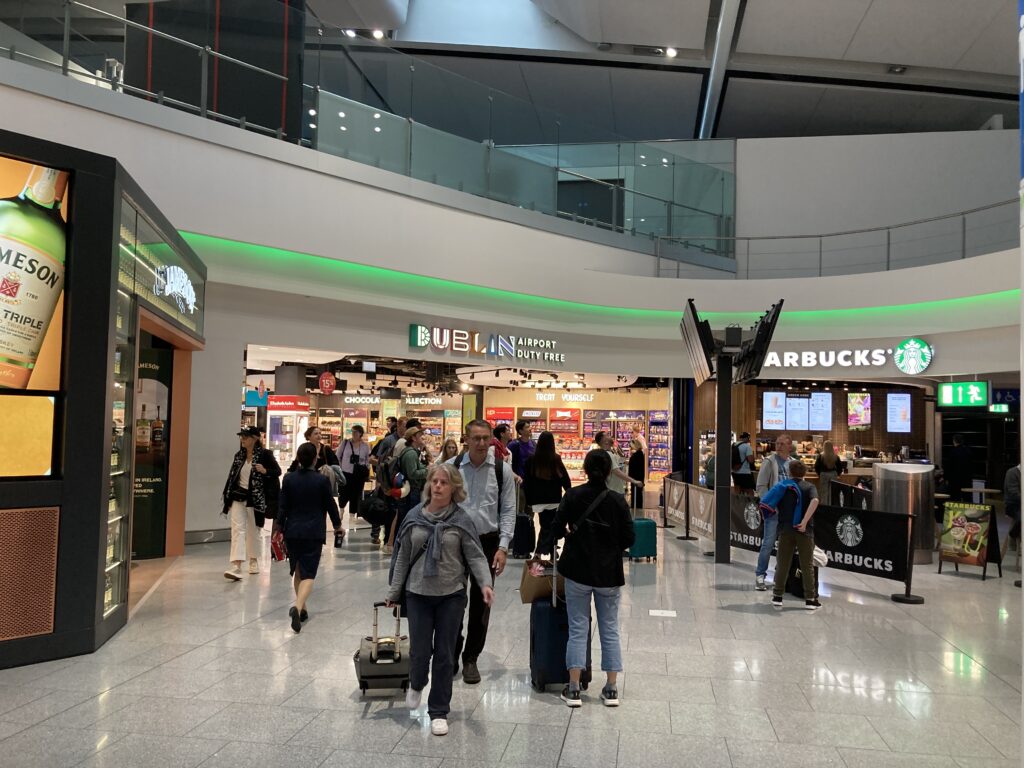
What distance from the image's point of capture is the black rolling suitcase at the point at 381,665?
438cm

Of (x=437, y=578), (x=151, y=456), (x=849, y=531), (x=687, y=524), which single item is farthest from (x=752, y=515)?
(x=151, y=456)

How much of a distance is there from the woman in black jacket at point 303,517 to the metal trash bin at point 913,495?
776 centimetres

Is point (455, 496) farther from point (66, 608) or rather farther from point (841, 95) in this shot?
point (841, 95)

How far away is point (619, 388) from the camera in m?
19.3

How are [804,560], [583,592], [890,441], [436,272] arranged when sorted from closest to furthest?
[583,592]
[804,560]
[436,272]
[890,441]

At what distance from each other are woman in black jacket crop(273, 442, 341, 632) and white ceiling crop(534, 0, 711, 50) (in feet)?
43.5

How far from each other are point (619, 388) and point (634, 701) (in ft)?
49.4

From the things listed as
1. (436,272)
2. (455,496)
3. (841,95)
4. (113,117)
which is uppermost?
(841,95)

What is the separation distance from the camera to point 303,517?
591cm

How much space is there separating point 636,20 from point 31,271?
47.0 feet

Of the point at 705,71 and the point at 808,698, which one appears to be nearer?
the point at 808,698

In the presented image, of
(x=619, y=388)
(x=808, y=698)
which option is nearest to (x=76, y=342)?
(x=808, y=698)

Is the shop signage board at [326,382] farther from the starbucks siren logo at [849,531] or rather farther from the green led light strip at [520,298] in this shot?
the starbucks siren logo at [849,531]

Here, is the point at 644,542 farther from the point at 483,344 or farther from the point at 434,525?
the point at 434,525
